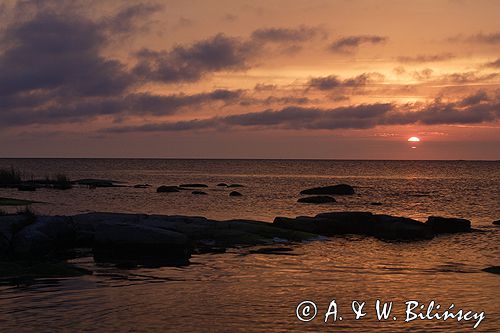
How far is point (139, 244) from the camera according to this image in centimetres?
2889

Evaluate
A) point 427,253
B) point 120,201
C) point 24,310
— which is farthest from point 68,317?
point 120,201

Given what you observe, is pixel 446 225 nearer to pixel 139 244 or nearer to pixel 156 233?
pixel 156 233

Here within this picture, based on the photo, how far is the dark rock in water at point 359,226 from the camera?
128ft

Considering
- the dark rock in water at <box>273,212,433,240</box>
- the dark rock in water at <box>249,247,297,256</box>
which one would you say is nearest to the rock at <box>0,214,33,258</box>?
the dark rock in water at <box>249,247,297,256</box>

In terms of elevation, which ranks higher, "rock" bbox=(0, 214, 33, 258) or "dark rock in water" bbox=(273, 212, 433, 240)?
"rock" bbox=(0, 214, 33, 258)

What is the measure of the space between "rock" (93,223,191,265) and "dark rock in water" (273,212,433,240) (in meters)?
10.9

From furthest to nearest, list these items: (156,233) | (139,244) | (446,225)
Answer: (446,225)
(156,233)
(139,244)

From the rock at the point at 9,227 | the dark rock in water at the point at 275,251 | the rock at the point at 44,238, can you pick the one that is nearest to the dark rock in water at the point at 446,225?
the dark rock in water at the point at 275,251

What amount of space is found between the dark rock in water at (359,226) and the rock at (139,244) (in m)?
10.9

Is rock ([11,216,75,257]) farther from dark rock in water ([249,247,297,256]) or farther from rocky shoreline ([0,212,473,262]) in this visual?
dark rock in water ([249,247,297,256])

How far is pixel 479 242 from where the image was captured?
36.9 m

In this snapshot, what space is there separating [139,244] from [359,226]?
1691 cm

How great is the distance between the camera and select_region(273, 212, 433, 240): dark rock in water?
38938mm

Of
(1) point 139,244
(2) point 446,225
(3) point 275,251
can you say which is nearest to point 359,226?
(2) point 446,225
